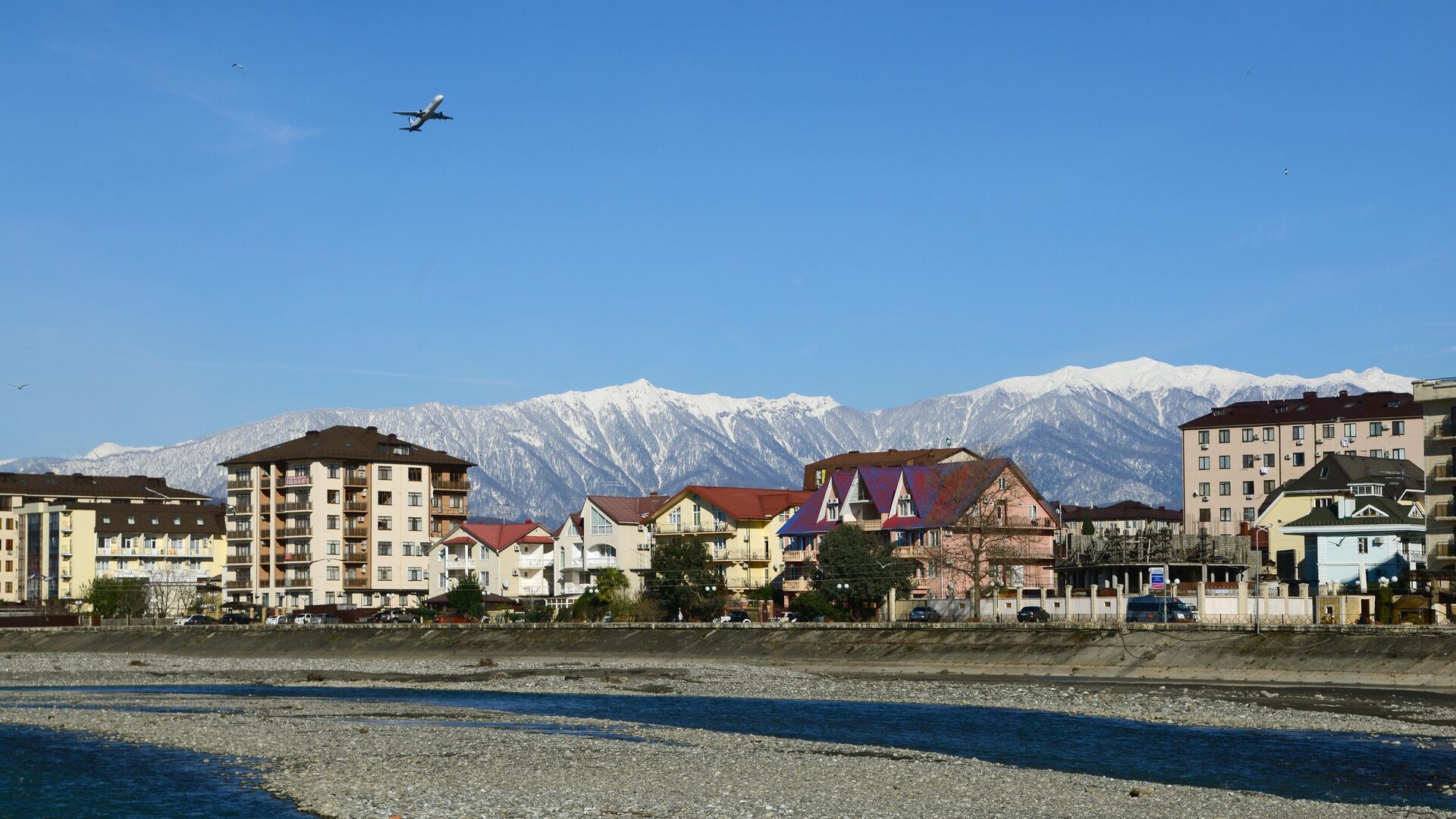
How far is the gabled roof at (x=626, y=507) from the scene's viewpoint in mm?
152625

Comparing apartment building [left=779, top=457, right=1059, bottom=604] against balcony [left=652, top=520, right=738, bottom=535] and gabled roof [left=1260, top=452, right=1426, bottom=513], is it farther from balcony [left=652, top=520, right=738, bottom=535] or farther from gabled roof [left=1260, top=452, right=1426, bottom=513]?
gabled roof [left=1260, top=452, right=1426, bottom=513]

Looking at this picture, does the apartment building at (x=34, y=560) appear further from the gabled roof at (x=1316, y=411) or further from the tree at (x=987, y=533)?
the gabled roof at (x=1316, y=411)

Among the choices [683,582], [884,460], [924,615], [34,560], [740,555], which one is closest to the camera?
[924,615]

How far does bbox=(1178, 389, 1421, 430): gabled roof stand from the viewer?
184 metres

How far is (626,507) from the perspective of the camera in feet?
510

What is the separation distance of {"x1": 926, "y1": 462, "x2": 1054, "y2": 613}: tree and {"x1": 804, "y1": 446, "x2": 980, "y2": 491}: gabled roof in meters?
34.7

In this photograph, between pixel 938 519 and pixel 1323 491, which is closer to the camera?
pixel 938 519

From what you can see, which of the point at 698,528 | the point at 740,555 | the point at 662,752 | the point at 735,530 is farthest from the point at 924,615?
the point at 662,752

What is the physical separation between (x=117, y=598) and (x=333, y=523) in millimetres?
23100

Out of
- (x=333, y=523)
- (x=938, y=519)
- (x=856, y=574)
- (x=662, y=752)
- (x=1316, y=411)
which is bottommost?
(x=662, y=752)

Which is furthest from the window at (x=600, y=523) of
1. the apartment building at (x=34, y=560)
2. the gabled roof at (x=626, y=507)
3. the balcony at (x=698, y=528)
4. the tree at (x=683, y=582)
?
the apartment building at (x=34, y=560)

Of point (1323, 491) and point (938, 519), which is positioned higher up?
point (1323, 491)

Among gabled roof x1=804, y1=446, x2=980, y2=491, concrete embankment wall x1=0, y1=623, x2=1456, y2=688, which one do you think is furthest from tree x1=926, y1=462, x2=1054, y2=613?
gabled roof x1=804, y1=446, x2=980, y2=491

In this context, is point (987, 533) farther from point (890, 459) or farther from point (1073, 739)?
point (890, 459)
